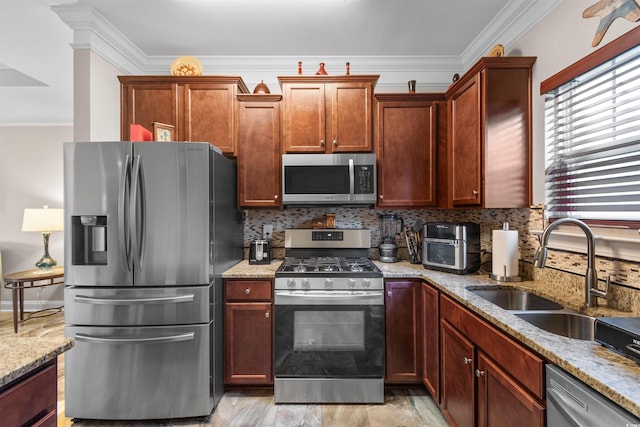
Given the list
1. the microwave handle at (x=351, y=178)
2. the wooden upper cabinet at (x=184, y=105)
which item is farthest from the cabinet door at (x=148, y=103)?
the microwave handle at (x=351, y=178)

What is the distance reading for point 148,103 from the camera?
104 inches

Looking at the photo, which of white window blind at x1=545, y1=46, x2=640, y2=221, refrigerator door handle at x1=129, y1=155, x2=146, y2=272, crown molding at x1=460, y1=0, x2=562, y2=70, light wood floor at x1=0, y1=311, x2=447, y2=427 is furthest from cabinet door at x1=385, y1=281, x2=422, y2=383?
crown molding at x1=460, y1=0, x2=562, y2=70

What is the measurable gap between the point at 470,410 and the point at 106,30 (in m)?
3.49

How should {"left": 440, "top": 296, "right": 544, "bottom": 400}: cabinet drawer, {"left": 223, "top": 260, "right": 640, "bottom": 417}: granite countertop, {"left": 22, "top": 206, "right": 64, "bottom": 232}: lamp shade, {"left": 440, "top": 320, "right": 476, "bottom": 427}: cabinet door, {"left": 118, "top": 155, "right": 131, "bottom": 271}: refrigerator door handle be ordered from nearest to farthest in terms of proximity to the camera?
{"left": 223, "top": 260, "right": 640, "bottom": 417}: granite countertop, {"left": 440, "top": 296, "right": 544, "bottom": 400}: cabinet drawer, {"left": 440, "top": 320, "right": 476, "bottom": 427}: cabinet door, {"left": 118, "top": 155, "right": 131, "bottom": 271}: refrigerator door handle, {"left": 22, "top": 206, "right": 64, "bottom": 232}: lamp shade

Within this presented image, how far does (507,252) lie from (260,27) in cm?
240

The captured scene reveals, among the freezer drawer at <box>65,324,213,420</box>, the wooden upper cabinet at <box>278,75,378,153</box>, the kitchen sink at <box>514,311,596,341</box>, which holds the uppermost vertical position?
the wooden upper cabinet at <box>278,75,378,153</box>

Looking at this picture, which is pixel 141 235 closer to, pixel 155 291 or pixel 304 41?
pixel 155 291

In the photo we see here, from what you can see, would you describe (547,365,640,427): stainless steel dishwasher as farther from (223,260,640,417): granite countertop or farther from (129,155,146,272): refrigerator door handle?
(129,155,146,272): refrigerator door handle

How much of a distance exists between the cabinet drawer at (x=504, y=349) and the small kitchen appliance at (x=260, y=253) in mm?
1494

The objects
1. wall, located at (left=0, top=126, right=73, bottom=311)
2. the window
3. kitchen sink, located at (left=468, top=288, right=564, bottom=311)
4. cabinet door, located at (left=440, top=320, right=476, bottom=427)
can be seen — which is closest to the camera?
the window

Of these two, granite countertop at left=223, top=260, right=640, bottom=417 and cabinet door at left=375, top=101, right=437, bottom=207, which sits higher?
cabinet door at left=375, top=101, right=437, bottom=207

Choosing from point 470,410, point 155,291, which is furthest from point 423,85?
point 155,291

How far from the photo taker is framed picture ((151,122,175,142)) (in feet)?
7.62

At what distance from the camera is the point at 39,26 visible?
2.47 meters
